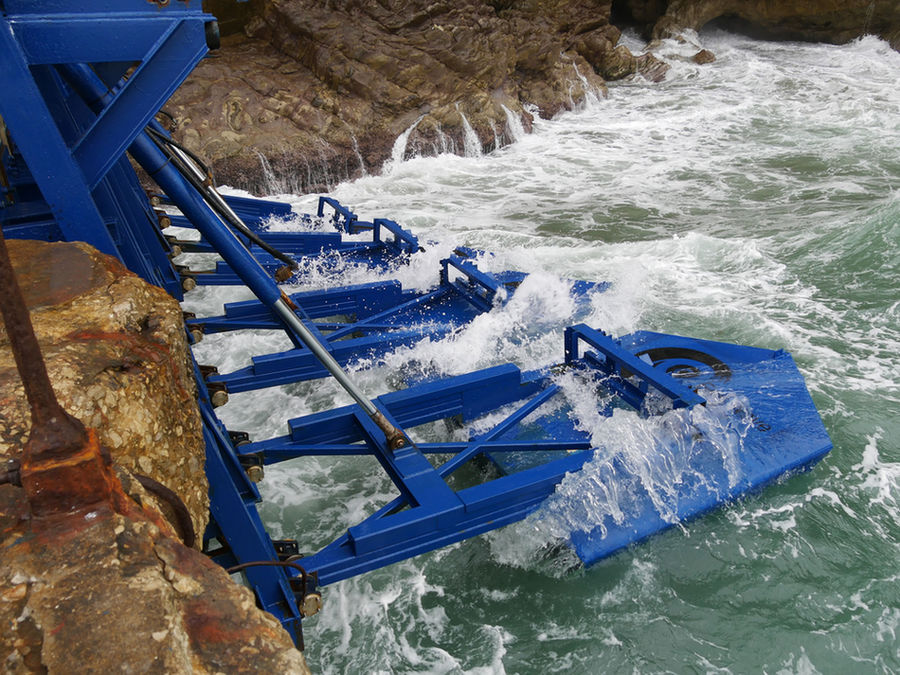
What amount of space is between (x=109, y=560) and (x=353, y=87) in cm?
1372

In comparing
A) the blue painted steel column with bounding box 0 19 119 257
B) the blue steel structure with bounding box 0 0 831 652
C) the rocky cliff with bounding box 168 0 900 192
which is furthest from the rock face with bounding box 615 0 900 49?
the blue painted steel column with bounding box 0 19 119 257

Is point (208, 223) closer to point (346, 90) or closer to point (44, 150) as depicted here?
point (44, 150)

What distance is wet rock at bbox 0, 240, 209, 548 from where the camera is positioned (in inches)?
64.3

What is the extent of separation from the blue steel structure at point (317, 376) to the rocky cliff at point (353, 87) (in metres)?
6.92

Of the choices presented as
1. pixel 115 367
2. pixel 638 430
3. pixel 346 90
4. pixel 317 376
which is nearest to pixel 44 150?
pixel 115 367

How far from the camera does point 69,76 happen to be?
3154 mm

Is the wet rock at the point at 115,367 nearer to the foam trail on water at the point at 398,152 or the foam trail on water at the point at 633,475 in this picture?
the foam trail on water at the point at 633,475

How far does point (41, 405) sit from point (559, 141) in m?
15.6

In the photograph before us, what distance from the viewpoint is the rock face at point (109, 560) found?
113 cm

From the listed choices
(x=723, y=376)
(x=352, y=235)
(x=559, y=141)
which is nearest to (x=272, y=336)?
(x=352, y=235)

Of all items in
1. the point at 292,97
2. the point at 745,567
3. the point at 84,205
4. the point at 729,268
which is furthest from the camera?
the point at 292,97

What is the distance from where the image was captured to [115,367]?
177cm

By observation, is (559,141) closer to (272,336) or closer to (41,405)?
(272,336)

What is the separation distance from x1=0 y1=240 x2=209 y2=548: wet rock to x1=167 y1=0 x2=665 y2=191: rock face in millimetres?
10469
